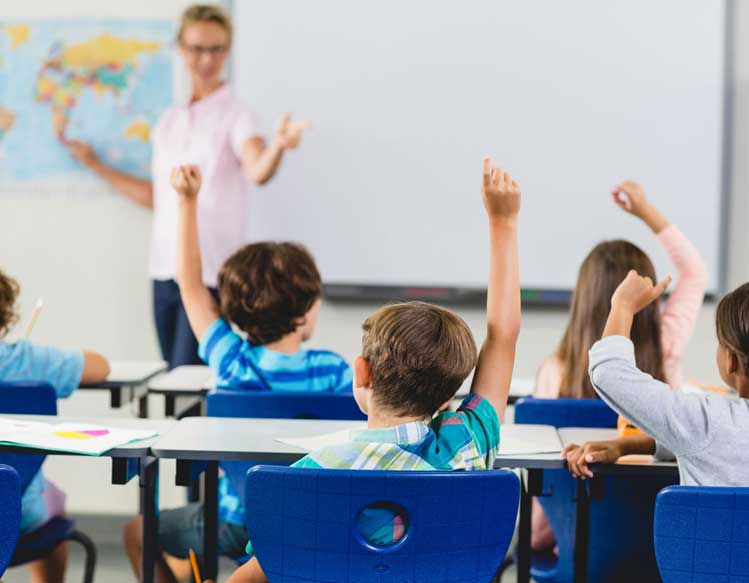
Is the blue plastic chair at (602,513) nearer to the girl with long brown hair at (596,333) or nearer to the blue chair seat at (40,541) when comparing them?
the girl with long brown hair at (596,333)

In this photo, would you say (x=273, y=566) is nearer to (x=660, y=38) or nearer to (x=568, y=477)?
(x=568, y=477)

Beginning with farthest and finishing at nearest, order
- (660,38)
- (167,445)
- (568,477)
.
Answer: (660,38), (568,477), (167,445)

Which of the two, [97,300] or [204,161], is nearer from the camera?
[204,161]

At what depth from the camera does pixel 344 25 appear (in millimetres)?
4199

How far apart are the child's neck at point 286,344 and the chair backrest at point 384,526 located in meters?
0.97

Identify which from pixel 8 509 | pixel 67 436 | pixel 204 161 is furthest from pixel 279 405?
pixel 204 161

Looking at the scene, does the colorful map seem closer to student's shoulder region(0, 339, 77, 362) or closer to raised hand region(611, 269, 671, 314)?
student's shoulder region(0, 339, 77, 362)

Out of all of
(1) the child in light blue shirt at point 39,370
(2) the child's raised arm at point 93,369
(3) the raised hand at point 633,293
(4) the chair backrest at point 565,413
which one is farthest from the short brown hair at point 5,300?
(3) the raised hand at point 633,293

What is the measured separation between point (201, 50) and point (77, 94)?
724 millimetres

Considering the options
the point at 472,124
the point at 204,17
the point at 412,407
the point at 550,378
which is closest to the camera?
the point at 412,407

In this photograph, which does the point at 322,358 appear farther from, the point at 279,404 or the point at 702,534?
the point at 702,534

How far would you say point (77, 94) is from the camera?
428 cm

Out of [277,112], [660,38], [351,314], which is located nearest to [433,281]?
[351,314]

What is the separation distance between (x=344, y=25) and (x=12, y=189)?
155 cm
